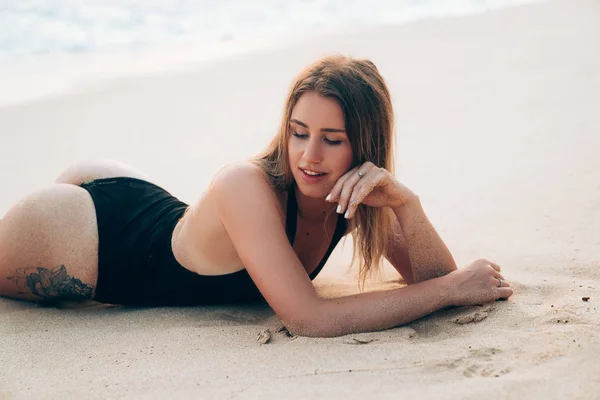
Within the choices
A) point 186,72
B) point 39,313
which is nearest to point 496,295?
point 39,313

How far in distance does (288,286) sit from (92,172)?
5.19 ft

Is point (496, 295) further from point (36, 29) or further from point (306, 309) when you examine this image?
point (36, 29)

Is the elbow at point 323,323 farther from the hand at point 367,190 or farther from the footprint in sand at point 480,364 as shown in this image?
the footprint in sand at point 480,364

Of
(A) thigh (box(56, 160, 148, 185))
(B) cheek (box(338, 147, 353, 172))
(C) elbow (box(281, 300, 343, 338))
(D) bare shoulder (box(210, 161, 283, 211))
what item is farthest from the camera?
(A) thigh (box(56, 160, 148, 185))

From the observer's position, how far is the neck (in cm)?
313

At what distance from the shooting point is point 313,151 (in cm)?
283

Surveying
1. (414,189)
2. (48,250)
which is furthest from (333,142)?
(414,189)

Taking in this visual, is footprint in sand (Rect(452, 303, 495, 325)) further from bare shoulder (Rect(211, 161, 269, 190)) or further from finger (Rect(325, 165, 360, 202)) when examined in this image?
bare shoulder (Rect(211, 161, 269, 190))

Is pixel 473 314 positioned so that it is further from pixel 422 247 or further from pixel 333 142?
pixel 333 142

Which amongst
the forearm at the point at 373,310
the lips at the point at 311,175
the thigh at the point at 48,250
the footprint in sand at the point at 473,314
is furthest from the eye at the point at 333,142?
the thigh at the point at 48,250

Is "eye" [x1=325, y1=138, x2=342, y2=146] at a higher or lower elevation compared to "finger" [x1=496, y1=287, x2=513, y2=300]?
higher

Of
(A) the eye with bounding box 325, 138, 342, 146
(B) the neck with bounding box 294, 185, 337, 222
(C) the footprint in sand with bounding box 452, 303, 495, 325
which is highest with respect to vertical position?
(A) the eye with bounding box 325, 138, 342, 146

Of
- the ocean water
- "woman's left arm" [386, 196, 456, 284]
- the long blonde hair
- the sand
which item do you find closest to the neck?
the long blonde hair

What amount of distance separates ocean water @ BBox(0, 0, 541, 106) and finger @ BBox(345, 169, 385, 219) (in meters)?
7.34
